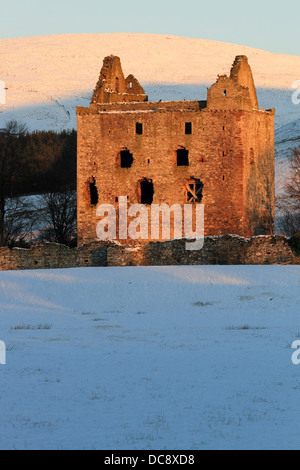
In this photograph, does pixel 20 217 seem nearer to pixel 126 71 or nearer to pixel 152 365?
pixel 126 71

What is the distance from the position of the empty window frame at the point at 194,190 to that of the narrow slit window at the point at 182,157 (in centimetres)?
108

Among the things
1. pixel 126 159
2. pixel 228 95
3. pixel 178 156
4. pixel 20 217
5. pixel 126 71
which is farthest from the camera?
pixel 126 71

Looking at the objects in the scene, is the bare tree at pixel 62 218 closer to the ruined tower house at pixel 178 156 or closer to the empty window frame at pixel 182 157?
the ruined tower house at pixel 178 156

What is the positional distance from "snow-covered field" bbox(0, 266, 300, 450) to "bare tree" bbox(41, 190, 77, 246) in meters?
33.1

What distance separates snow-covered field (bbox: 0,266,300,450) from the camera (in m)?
9.81

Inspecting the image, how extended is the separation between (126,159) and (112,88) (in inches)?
189

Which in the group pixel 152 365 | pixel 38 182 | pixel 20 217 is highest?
pixel 38 182

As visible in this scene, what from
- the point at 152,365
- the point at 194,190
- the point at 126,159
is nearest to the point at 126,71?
the point at 126,159

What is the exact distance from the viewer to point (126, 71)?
107375mm

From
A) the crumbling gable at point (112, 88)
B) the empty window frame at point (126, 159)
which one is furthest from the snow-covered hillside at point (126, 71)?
the empty window frame at point (126, 159)

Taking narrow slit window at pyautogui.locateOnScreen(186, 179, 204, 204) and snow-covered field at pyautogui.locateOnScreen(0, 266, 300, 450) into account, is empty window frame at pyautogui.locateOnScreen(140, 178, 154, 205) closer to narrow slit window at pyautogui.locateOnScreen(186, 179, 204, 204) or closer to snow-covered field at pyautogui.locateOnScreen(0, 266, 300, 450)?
narrow slit window at pyautogui.locateOnScreen(186, 179, 204, 204)

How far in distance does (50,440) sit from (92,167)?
32.8m

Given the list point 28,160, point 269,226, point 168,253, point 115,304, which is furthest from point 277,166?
point 115,304

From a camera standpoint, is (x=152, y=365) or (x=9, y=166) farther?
(x=9, y=166)
